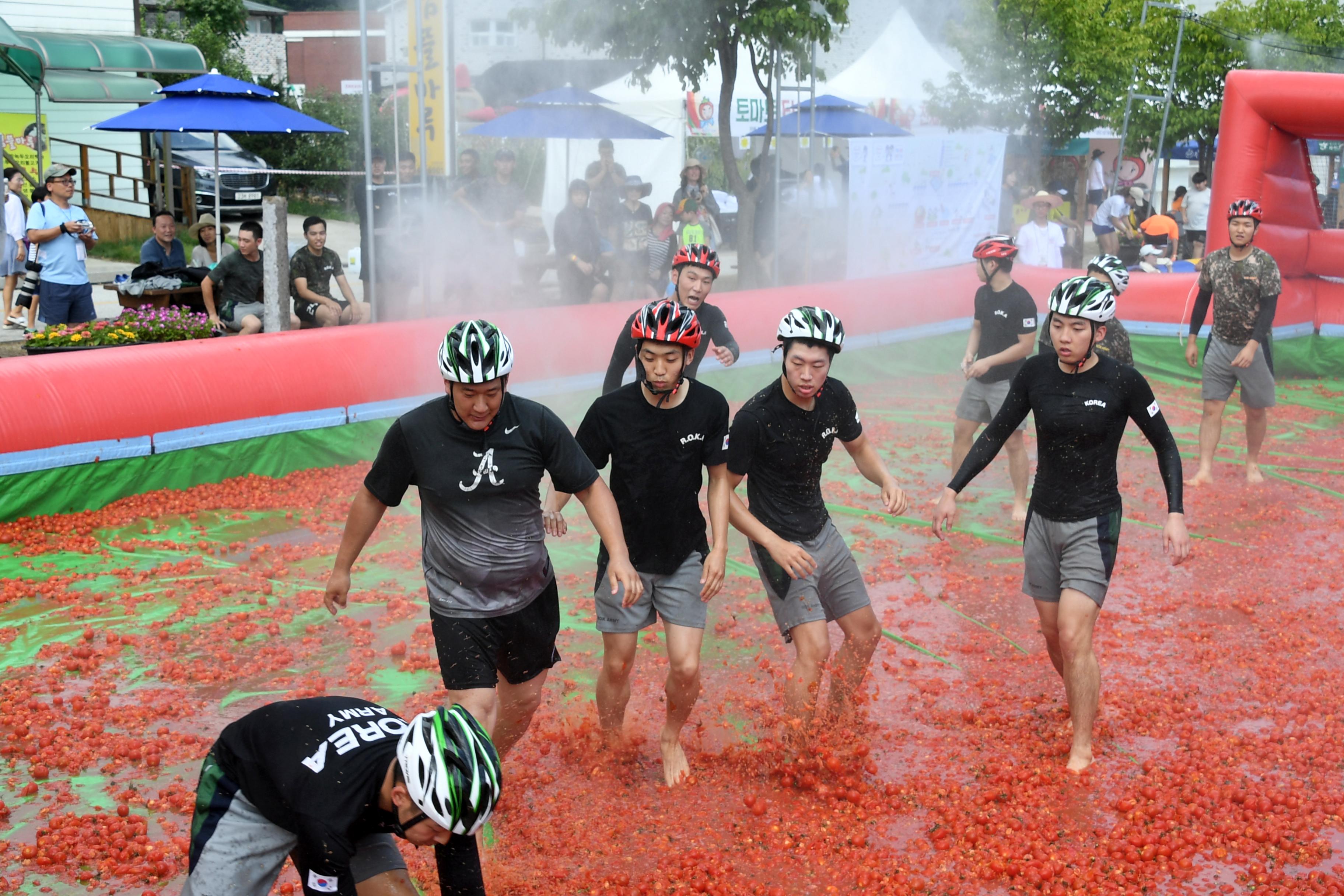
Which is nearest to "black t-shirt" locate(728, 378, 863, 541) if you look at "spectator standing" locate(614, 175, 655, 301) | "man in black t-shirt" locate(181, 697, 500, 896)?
"man in black t-shirt" locate(181, 697, 500, 896)

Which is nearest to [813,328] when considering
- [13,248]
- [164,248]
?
[164,248]

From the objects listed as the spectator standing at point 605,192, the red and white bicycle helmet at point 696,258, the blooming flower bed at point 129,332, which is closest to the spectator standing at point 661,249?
the spectator standing at point 605,192

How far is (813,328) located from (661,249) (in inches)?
471

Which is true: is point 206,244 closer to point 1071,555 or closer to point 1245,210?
point 1245,210

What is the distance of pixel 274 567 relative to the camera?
8266mm

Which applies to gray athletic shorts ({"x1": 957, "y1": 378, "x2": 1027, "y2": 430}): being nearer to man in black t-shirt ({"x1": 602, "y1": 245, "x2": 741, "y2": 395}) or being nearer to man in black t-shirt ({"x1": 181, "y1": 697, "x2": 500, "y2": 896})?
man in black t-shirt ({"x1": 602, "y1": 245, "x2": 741, "y2": 395})

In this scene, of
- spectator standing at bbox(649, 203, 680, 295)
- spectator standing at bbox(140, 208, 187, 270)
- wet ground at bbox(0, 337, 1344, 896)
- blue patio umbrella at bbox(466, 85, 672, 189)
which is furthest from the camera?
blue patio umbrella at bbox(466, 85, 672, 189)

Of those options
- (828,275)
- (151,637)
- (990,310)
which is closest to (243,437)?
(151,637)

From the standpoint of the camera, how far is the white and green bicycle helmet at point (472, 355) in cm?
448

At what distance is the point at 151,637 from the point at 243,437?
339cm

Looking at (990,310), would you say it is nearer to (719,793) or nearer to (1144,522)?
(1144,522)

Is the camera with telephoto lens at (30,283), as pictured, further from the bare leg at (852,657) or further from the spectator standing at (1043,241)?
the spectator standing at (1043,241)

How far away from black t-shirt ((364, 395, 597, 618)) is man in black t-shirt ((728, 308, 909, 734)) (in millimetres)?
995

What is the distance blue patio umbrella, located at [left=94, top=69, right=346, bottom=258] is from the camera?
14680mm
